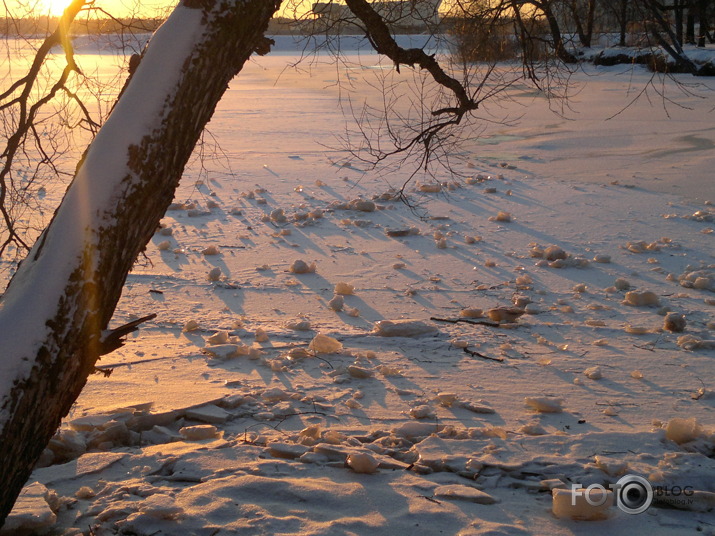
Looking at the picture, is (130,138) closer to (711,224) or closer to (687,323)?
(687,323)

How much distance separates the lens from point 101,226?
215 centimetres

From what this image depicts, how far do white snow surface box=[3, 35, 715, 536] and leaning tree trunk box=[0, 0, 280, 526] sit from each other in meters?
0.55

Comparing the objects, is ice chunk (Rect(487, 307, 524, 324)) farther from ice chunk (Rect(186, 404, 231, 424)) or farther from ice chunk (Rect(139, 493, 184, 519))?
ice chunk (Rect(139, 493, 184, 519))

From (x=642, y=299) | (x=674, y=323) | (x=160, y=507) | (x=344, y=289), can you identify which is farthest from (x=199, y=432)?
(x=642, y=299)

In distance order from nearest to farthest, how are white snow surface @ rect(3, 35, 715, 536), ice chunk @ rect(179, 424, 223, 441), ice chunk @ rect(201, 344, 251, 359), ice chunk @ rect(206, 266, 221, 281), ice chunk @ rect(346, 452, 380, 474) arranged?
white snow surface @ rect(3, 35, 715, 536)
ice chunk @ rect(346, 452, 380, 474)
ice chunk @ rect(179, 424, 223, 441)
ice chunk @ rect(201, 344, 251, 359)
ice chunk @ rect(206, 266, 221, 281)

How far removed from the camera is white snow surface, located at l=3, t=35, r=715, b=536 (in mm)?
2568

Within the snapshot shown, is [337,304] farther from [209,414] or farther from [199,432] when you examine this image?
[199,432]

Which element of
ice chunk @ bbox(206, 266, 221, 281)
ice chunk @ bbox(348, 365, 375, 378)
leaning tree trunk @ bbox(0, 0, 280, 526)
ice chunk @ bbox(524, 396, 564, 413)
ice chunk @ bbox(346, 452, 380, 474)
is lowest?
ice chunk @ bbox(524, 396, 564, 413)

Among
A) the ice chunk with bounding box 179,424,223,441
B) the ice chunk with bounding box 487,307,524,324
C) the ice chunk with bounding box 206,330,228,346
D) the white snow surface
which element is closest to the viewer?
the white snow surface

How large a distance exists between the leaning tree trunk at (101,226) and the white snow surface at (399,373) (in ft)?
1.80

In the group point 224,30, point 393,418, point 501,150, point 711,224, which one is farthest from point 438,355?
point 501,150

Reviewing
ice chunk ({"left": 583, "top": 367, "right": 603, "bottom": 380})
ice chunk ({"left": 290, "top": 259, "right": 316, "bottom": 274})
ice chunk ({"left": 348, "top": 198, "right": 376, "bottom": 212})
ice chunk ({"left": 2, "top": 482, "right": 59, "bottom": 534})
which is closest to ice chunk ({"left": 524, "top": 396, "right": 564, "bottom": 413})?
ice chunk ({"left": 583, "top": 367, "right": 603, "bottom": 380})

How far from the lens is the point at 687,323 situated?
14.9 feet

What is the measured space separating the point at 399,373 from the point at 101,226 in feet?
6.71
